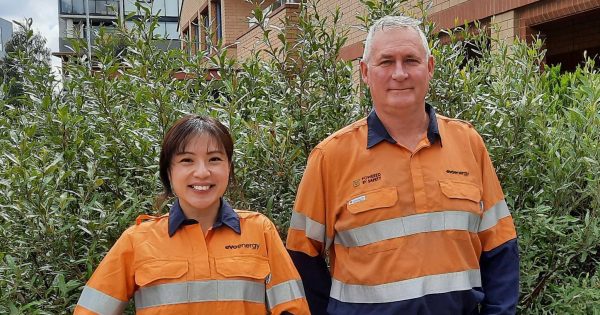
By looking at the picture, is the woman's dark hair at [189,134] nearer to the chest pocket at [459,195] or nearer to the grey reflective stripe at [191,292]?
the grey reflective stripe at [191,292]

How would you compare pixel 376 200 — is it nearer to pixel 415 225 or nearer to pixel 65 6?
pixel 415 225

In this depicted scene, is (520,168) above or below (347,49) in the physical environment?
below

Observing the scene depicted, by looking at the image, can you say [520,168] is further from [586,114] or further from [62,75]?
[62,75]

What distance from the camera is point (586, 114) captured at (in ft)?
12.0

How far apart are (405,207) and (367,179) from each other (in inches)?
7.5

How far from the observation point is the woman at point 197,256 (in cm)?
232

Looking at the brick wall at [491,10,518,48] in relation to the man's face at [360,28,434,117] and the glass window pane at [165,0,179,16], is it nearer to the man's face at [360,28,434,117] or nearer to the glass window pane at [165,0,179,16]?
the man's face at [360,28,434,117]

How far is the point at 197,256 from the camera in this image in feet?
7.81

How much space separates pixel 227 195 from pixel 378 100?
1.12 meters

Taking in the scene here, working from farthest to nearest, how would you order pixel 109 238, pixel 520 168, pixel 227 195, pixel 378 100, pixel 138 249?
pixel 520 168
pixel 227 195
pixel 109 238
pixel 378 100
pixel 138 249

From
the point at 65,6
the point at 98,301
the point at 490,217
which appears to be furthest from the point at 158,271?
the point at 65,6

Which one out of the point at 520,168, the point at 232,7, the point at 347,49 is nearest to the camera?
the point at 520,168

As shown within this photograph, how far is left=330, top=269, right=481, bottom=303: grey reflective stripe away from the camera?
2.42 metres

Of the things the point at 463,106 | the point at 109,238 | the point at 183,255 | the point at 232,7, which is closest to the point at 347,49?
the point at 463,106
